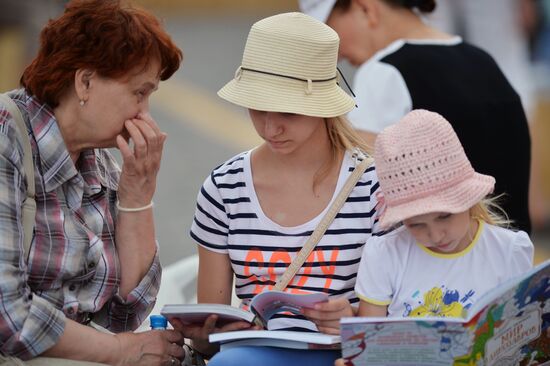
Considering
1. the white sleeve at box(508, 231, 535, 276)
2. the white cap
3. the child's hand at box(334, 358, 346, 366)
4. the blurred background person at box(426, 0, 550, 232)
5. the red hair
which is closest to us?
the child's hand at box(334, 358, 346, 366)

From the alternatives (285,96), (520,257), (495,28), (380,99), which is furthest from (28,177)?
(495,28)

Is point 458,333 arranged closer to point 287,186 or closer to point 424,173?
point 424,173

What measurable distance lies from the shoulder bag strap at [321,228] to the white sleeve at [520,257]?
1.62 ft

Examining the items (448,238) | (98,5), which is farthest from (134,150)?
(448,238)

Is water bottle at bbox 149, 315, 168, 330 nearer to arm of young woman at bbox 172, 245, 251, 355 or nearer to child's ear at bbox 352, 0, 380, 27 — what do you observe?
arm of young woman at bbox 172, 245, 251, 355

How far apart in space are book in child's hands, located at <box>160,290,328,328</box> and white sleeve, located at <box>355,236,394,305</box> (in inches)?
5.6

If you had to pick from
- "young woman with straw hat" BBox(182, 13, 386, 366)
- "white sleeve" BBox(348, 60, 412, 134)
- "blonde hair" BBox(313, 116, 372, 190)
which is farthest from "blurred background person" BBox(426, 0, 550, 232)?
"young woman with straw hat" BBox(182, 13, 386, 366)

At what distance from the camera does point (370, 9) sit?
4.59 meters

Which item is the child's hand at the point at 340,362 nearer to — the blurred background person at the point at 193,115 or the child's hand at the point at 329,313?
the child's hand at the point at 329,313

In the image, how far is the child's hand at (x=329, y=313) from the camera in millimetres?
3266

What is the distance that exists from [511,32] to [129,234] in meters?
3.05

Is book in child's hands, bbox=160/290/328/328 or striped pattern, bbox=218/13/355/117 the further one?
striped pattern, bbox=218/13/355/117

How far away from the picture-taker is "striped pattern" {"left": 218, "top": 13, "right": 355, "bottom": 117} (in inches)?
136

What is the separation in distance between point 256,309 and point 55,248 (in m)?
0.57
